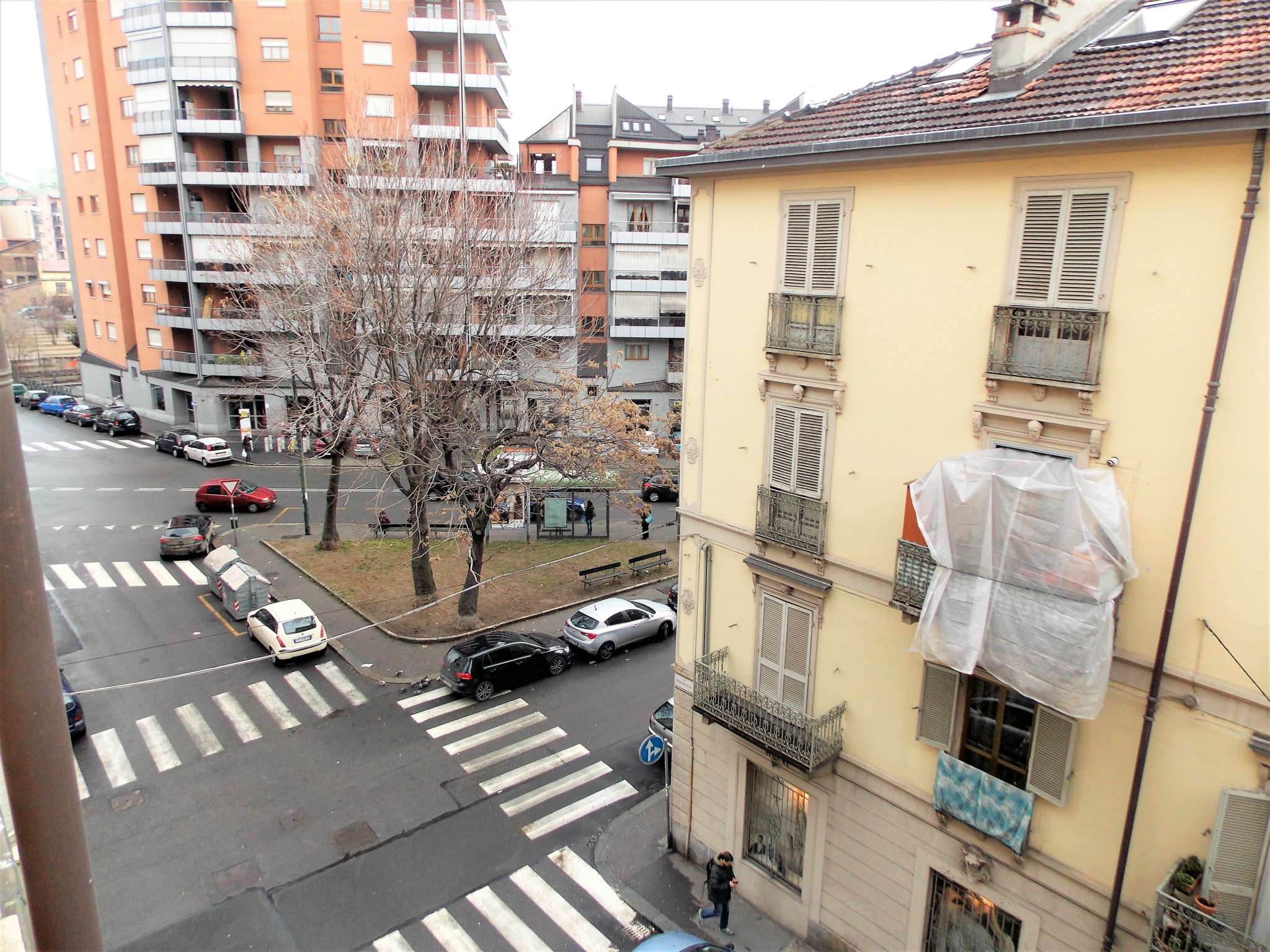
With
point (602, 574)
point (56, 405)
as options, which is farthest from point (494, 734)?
point (56, 405)

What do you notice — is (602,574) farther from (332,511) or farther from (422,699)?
(332,511)

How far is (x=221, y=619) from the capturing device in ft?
79.2

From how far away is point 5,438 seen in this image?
187 inches

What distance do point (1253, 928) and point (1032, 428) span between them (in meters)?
5.42

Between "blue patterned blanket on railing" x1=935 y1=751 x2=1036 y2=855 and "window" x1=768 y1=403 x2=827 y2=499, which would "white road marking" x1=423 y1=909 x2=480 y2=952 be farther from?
"window" x1=768 y1=403 x2=827 y2=499

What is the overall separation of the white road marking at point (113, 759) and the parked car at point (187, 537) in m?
11.5

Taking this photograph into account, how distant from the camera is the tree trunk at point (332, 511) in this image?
27484 mm

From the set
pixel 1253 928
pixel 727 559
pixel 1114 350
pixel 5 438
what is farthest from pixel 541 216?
pixel 1253 928

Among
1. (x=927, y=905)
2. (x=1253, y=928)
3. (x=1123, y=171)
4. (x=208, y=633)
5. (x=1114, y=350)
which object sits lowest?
(x=208, y=633)

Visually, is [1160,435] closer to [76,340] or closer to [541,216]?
[541,216]

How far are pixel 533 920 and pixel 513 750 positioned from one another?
198 inches

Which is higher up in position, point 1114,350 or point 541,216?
point 541,216

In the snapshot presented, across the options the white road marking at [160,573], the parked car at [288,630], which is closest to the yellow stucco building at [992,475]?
the parked car at [288,630]

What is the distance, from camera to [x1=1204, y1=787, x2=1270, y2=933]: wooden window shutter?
25.5ft
